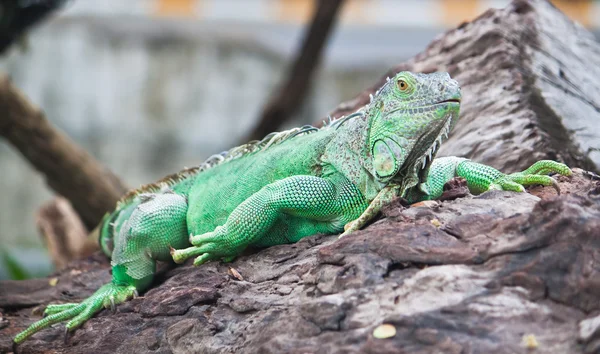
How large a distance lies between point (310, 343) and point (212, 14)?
18.9m

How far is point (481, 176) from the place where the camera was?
14.5ft

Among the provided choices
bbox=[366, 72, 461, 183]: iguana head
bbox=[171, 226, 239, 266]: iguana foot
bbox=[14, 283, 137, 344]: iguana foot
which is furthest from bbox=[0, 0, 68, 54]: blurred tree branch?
bbox=[366, 72, 461, 183]: iguana head

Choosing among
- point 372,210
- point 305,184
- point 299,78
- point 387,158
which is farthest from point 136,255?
point 299,78

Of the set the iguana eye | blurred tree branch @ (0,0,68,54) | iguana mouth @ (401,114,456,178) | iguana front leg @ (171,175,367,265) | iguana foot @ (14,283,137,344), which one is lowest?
iguana foot @ (14,283,137,344)

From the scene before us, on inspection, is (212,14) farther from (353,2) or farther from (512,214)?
(512,214)

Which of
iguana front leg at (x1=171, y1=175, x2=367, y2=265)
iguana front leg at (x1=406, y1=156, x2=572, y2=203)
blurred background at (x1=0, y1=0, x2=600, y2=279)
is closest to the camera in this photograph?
iguana front leg at (x1=406, y1=156, x2=572, y2=203)

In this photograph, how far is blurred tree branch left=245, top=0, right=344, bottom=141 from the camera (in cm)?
A: 1012

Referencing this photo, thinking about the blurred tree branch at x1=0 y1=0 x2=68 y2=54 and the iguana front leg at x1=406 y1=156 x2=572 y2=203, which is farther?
the blurred tree branch at x1=0 y1=0 x2=68 y2=54

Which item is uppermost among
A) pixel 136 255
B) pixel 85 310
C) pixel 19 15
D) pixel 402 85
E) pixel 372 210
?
pixel 19 15

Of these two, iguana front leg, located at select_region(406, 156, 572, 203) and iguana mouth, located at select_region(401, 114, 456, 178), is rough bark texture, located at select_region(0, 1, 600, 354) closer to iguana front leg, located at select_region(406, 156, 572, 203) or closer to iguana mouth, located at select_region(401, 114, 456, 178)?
iguana front leg, located at select_region(406, 156, 572, 203)

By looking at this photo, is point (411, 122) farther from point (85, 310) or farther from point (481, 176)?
point (85, 310)

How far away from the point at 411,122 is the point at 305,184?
0.85 metres

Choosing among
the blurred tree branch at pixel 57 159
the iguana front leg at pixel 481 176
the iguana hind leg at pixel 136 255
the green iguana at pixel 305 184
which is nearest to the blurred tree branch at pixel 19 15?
the blurred tree branch at pixel 57 159

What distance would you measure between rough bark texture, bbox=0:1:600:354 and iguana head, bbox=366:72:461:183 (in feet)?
0.99
